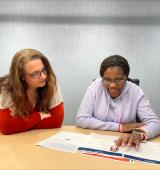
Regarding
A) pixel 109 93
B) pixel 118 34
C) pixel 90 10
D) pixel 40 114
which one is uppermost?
pixel 90 10

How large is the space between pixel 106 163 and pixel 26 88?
89 cm

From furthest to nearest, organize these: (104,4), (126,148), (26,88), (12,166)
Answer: (104,4) < (26,88) < (126,148) < (12,166)

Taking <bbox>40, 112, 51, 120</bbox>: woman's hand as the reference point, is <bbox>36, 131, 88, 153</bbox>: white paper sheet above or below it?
below

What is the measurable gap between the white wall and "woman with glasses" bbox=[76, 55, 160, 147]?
1271mm

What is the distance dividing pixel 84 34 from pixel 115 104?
4.85ft

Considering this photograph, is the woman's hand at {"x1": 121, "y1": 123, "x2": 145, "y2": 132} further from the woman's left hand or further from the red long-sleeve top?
the red long-sleeve top

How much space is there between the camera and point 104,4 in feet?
10.3

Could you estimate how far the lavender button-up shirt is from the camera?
192 centimetres

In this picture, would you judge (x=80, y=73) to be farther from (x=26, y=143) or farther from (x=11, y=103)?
(x=26, y=143)

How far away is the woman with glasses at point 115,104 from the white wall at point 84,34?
127cm

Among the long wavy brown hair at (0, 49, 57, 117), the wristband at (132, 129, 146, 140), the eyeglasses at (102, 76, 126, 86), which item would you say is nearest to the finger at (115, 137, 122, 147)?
the wristband at (132, 129, 146, 140)

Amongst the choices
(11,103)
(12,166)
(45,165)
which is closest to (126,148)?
(45,165)

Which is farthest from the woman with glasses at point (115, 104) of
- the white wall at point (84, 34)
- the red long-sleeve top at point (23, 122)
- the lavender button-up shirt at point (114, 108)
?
the white wall at point (84, 34)

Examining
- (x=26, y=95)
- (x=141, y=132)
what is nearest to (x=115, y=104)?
(x=141, y=132)
